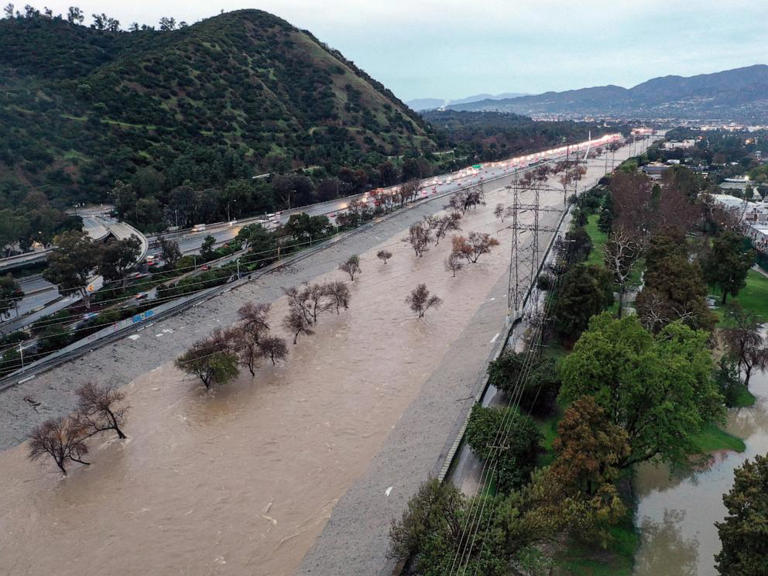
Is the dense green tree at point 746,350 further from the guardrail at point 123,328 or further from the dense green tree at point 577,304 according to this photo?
the guardrail at point 123,328

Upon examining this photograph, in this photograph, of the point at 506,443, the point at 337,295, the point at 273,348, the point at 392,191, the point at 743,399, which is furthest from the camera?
the point at 392,191

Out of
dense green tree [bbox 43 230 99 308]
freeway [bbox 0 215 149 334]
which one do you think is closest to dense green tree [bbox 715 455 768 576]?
freeway [bbox 0 215 149 334]

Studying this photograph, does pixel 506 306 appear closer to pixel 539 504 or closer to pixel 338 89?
pixel 539 504

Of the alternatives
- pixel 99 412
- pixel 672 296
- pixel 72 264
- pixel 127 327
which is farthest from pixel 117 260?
pixel 672 296

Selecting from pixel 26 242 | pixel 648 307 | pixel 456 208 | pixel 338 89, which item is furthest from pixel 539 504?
pixel 338 89

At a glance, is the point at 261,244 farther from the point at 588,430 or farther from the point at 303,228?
the point at 588,430

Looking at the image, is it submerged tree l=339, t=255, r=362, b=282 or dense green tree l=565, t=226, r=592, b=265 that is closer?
submerged tree l=339, t=255, r=362, b=282

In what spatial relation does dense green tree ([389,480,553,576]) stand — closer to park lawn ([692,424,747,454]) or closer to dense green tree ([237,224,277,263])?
park lawn ([692,424,747,454])
